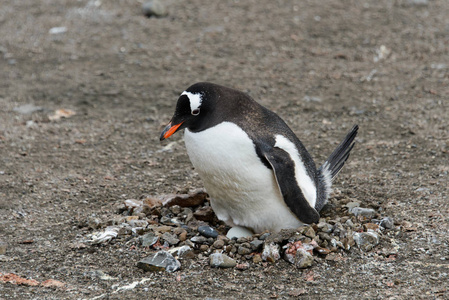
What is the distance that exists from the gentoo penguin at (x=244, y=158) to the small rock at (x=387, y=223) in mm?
434

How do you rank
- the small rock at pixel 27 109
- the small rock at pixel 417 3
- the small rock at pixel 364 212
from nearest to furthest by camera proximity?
the small rock at pixel 364 212 → the small rock at pixel 27 109 → the small rock at pixel 417 3

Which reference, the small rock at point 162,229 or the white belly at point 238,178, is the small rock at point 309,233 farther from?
the small rock at point 162,229

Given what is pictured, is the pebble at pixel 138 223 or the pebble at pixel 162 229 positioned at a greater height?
the pebble at pixel 162 229

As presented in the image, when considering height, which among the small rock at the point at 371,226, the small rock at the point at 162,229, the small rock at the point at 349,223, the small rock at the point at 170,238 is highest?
the small rock at the point at 349,223

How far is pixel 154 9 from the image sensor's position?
789 centimetres

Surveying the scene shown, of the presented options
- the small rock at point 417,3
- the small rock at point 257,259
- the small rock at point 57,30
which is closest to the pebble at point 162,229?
the small rock at point 257,259

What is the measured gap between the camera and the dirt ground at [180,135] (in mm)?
3242

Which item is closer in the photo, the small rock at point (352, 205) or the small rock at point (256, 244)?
the small rock at point (256, 244)

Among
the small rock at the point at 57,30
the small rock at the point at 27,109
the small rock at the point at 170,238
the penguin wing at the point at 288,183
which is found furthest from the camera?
the small rock at the point at 57,30

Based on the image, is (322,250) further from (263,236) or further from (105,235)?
(105,235)

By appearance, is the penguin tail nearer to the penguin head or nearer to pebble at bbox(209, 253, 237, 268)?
pebble at bbox(209, 253, 237, 268)

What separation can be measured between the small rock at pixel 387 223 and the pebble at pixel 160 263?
1250mm

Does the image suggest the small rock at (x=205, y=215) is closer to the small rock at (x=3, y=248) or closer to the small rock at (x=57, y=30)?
the small rock at (x=3, y=248)

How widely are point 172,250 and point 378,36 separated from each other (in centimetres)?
481
